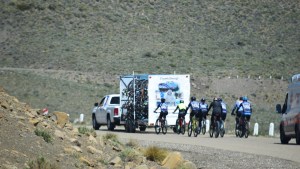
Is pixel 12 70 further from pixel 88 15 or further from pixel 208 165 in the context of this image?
pixel 208 165

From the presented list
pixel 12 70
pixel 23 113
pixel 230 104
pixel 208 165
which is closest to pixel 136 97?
pixel 208 165

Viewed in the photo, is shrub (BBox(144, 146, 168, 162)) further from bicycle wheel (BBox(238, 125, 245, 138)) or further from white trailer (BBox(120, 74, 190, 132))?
white trailer (BBox(120, 74, 190, 132))

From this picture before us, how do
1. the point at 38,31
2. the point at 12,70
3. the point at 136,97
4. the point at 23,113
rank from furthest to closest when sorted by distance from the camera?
the point at 38,31
the point at 12,70
the point at 136,97
the point at 23,113

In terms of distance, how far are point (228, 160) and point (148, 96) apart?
698 inches

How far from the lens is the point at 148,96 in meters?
41.7

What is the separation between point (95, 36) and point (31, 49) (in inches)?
285

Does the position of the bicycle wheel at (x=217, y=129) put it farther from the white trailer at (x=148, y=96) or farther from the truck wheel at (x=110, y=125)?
the truck wheel at (x=110, y=125)

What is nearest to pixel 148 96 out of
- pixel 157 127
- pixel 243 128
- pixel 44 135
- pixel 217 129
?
pixel 157 127

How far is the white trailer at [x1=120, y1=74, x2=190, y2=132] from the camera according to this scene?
41.7 m

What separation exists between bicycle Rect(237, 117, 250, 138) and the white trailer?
14.5ft

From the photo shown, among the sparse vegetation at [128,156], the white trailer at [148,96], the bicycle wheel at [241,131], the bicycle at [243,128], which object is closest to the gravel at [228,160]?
the sparse vegetation at [128,156]

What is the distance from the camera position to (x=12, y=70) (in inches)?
3226

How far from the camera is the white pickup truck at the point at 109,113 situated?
43562mm

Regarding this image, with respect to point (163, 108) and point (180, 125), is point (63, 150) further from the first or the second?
point (180, 125)
